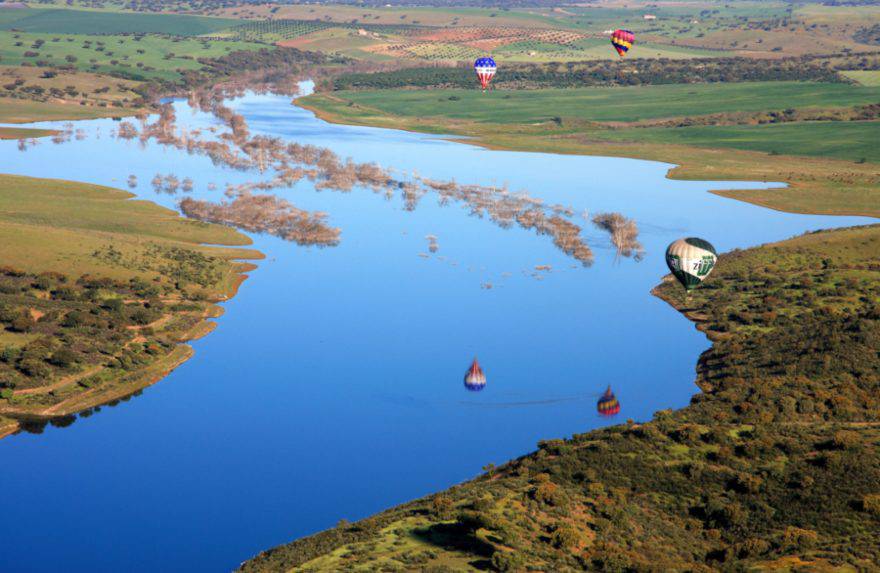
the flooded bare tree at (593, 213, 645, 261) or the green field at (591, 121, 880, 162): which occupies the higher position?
the green field at (591, 121, 880, 162)

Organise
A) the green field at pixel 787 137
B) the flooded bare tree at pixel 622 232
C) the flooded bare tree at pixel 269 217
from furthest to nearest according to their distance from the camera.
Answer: the green field at pixel 787 137
the flooded bare tree at pixel 269 217
the flooded bare tree at pixel 622 232

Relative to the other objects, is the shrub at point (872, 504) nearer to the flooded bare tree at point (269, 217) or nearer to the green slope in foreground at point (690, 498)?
the green slope in foreground at point (690, 498)

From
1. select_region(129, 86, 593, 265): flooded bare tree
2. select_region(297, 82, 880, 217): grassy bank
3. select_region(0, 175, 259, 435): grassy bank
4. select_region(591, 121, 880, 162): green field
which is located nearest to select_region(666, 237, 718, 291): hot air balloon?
select_region(129, 86, 593, 265): flooded bare tree

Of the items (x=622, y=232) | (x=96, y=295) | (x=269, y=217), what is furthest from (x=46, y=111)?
(x=622, y=232)

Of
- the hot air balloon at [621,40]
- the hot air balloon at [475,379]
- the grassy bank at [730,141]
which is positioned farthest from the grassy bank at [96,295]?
the hot air balloon at [621,40]

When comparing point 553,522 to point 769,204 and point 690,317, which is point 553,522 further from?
point 769,204

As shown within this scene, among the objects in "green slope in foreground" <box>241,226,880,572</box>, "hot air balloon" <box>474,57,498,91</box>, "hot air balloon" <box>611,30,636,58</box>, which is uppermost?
"hot air balloon" <box>611,30,636,58</box>

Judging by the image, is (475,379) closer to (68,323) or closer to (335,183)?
(68,323)

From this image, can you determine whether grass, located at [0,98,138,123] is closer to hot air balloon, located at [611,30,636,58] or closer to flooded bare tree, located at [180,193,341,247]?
flooded bare tree, located at [180,193,341,247]
